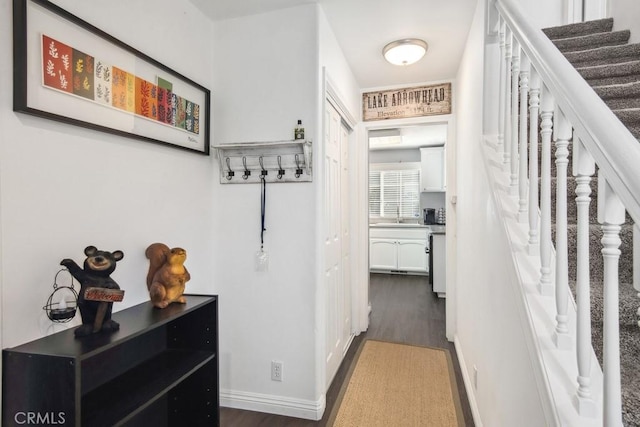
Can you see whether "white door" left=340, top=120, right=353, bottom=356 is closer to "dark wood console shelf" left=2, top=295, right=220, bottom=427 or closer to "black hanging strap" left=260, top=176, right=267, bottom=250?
"black hanging strap" left=260, top=176, right=267, bottom=250

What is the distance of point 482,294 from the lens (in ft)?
5.93

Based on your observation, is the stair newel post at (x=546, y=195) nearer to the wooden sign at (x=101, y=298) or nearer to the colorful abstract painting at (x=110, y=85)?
the wooden sign at (x=101, y=298)

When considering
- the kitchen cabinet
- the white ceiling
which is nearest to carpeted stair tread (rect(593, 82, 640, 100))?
the white ceiling

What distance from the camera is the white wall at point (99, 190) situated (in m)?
1.08

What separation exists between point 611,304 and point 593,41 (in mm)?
2269

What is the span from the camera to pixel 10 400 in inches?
40.9

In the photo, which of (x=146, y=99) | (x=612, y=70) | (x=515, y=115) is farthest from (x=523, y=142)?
(x=146, y=99)

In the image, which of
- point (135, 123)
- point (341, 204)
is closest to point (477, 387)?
point (341, 204)

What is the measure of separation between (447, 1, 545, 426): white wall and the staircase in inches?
8.6

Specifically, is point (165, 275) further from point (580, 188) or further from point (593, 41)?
point (593, 41)

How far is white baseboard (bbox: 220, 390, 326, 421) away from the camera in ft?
6.48

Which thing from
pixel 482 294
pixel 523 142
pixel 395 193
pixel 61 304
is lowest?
pixel 482 294

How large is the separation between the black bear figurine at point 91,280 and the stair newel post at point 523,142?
61.4 inches

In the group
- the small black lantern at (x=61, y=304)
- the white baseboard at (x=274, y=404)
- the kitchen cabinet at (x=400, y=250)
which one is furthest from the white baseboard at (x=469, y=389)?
the kitchen cabinet at (x=400, y=250)
